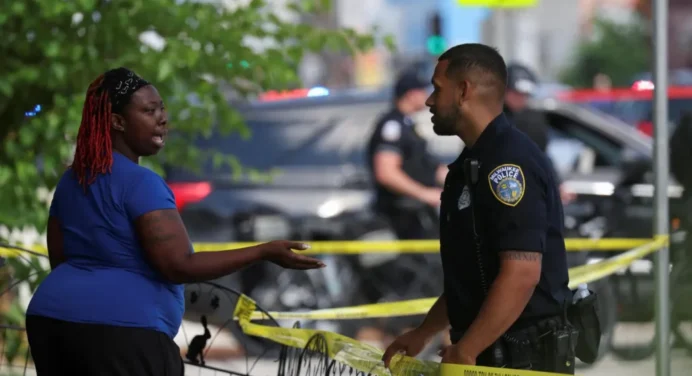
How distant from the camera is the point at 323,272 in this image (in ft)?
28.7

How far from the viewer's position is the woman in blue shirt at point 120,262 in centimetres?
342

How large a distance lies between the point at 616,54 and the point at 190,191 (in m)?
39.9

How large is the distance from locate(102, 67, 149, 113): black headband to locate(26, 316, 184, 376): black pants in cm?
60

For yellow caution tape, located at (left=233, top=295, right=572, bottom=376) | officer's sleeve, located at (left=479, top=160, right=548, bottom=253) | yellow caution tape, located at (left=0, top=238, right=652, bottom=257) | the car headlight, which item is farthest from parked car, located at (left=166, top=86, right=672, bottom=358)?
officer's sleeve, located at (left=479, top=160, right=548, bottom=253)

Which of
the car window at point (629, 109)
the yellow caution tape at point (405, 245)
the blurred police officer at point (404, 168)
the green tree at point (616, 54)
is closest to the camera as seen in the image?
the yellow caution tape at point (405, 245)

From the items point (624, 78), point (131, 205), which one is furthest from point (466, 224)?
point (624, 78)

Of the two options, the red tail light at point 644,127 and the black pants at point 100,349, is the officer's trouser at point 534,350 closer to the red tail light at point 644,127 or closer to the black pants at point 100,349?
the black pants at point 100,349

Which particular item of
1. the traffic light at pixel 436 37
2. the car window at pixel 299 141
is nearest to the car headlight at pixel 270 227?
the car window at pixel 299 141

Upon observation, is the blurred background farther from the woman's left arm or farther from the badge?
the badge

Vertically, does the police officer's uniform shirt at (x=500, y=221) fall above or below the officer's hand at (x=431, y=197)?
above

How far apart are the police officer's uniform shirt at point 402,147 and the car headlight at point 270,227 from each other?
26.6 inches

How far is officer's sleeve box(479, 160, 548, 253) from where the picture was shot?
→ 342 cm

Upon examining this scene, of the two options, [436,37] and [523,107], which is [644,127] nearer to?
[436,37]

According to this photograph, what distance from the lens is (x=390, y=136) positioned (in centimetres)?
898
